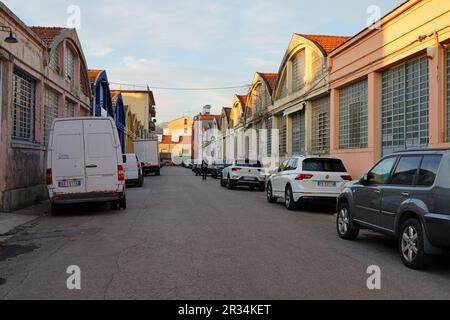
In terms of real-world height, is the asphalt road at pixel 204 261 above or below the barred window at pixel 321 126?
below

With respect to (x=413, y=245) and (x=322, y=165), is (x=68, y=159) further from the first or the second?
(x=413, y=245)

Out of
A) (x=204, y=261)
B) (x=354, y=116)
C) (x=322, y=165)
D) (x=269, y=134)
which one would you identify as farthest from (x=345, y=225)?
(x=269, y=134)

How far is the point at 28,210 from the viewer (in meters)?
13.8

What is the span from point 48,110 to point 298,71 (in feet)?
44.4

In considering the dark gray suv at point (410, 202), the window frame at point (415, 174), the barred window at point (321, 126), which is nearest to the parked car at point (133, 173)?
the barred window at point (321, 126)

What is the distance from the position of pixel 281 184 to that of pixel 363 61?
220 inches

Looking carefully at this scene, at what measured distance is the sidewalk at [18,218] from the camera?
10.2 meters

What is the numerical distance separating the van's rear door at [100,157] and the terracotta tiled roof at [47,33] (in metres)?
5.96

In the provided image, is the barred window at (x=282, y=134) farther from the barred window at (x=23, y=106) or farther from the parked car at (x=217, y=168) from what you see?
the barred window at (x=23, y=106)

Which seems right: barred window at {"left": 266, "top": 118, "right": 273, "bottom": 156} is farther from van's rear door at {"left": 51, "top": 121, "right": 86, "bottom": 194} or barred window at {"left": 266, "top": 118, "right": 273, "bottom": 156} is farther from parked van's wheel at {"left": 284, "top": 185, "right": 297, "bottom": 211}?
van's rear door at {"left": 51, "top": 121, "right": 86, "bottom": 194}

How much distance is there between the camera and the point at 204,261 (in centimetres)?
694
